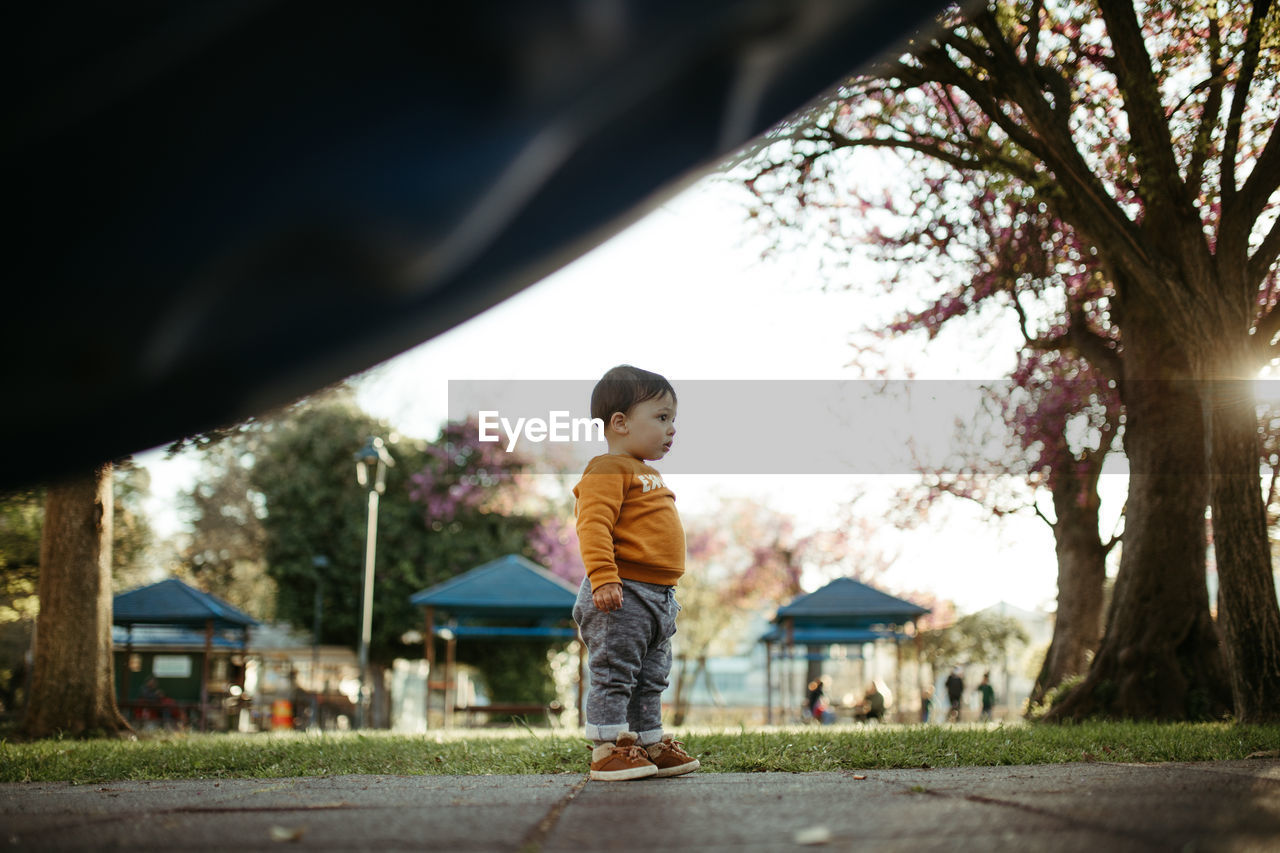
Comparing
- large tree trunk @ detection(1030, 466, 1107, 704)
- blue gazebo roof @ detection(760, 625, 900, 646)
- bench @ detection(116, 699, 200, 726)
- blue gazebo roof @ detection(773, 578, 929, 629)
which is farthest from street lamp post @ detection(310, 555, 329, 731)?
large tree trunk @ detection(1030, 466, 1107, 704)

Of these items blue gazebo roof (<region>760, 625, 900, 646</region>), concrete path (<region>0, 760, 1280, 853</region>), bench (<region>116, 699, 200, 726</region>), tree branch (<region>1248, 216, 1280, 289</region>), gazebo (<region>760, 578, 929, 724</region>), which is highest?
tree branch (<region>1248, 216, 1280, 289</region>)

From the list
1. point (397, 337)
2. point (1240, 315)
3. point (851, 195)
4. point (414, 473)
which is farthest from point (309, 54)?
point (414, 473)

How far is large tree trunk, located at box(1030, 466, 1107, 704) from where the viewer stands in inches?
501

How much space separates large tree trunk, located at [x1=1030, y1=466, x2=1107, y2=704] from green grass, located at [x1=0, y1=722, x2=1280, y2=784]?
7.91 m

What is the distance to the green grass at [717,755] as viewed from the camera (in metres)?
3.82

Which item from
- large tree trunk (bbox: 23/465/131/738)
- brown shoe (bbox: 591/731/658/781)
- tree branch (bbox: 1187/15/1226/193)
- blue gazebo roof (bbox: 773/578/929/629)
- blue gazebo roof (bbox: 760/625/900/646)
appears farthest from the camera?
blue gazebo roof (bbox: 760/625/900/646)

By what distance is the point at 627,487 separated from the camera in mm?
A: 3711

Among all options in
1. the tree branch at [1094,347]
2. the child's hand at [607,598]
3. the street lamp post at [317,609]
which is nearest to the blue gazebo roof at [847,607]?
the tree branch at [1094,347]

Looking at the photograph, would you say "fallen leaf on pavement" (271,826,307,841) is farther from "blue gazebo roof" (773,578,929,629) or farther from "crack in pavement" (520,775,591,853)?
"blue gazebo roof" (773,578,929,629)

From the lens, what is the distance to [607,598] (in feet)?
11.4

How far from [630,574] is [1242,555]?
4.61 metres

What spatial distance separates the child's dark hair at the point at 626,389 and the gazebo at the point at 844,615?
13.1m

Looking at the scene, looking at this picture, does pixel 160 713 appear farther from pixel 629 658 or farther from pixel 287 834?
pixel 287 834

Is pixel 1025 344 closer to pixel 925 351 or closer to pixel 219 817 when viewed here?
pixel 925 351
